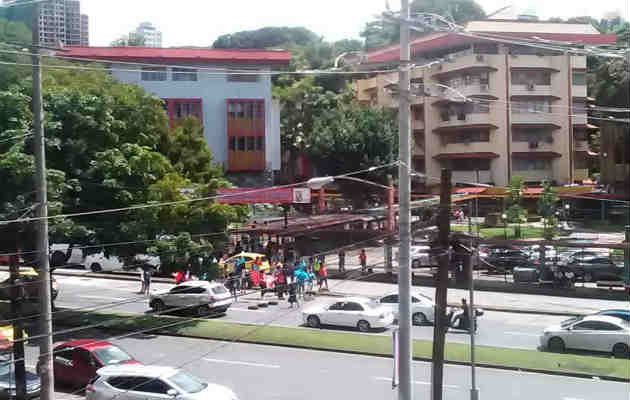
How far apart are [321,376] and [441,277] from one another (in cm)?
636

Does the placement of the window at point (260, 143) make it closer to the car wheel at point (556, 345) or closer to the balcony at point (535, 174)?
the balcony at point (535, 174)

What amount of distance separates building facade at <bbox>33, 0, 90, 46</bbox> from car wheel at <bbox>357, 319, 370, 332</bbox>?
11.2 m

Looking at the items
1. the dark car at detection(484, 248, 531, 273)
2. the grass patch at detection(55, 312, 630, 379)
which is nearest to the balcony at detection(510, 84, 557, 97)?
the dark car at detection(484, 248, 531, 273)

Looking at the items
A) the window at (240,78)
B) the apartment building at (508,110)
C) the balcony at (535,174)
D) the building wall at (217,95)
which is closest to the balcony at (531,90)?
the apartment building at (508,110)

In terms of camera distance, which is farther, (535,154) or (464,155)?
(464,155)

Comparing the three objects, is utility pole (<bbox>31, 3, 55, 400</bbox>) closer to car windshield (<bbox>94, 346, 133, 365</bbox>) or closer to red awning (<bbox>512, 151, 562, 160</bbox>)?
car windshield (<bbox>94, 346, 133, 365</bbox>)

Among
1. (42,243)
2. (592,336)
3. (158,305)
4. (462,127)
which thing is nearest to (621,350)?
(592,336)

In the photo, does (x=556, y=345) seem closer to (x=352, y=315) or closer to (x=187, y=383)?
(x=352, y=315)

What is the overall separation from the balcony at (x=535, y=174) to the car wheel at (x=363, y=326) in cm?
2548

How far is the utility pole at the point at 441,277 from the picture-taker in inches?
435

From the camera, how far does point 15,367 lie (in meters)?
14.1

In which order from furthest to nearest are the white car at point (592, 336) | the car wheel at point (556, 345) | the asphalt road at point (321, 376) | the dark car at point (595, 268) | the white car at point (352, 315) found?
the dark car at point (595, 268), the white car at point (352, 315), the car wheel at point (556, 345), the white car at point (592, 336), the asphalt road at point (321, 376)

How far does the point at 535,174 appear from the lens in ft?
144

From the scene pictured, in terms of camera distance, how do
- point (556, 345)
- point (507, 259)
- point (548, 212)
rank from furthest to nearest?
point (548, 212), point (507, 259), point (556, 345)
